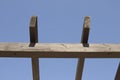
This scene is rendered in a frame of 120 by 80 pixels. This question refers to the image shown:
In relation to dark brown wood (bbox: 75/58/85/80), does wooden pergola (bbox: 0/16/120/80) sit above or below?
above

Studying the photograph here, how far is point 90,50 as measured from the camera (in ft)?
12.2

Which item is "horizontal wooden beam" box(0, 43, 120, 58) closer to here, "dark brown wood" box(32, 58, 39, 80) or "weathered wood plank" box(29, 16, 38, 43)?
"weathered wood plank" box(29, 16, 38, 43)

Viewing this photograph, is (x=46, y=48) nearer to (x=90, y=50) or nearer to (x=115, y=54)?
(x=90, y=50)

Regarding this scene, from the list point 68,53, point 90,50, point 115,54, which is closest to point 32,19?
point 68,53

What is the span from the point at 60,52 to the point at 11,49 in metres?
0.71

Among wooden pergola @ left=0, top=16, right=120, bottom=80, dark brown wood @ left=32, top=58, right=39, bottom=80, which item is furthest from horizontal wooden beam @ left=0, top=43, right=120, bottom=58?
dark brown wood @ left=32, top=58, right=39, bottom=80

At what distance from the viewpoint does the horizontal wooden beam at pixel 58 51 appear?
368cm

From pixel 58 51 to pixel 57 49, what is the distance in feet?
0.17

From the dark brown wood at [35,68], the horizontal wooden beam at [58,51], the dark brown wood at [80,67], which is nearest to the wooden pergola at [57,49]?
the horizontal wooden beam at [58,51]

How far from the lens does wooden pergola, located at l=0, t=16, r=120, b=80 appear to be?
145 inches

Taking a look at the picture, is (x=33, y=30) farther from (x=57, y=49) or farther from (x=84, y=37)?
(x=84, y=37)

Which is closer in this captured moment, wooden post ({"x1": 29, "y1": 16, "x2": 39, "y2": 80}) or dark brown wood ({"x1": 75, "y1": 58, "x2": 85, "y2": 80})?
wooden post ({"x1": 29, "y1": 16, "x2": 39, "y2": 80})

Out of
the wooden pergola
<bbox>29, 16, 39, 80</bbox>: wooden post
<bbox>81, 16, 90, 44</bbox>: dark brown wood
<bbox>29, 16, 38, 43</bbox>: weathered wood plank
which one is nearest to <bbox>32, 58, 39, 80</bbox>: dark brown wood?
<bbox>29, 16, 39, 80</bbox>: wooden post

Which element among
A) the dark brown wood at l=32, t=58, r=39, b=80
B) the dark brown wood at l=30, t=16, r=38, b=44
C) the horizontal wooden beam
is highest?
the dark brown wood at l=30, t=16, r=38, b=44
